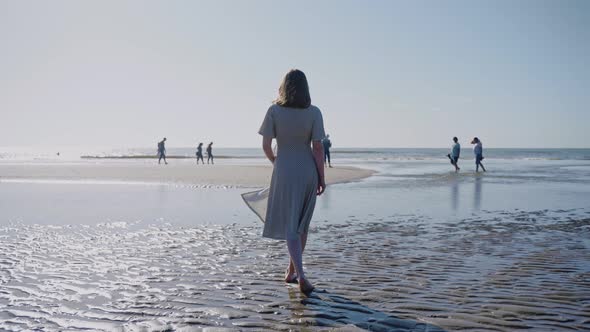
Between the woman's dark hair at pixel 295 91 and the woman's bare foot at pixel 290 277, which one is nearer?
the woman's dark hair at pixel 295 91

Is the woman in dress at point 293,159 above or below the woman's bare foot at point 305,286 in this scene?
above

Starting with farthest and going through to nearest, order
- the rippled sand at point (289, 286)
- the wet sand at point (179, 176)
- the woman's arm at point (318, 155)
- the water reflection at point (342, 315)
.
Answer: the wet sand at point (179, 176)
the woman's arm at point (318, 155)
the rippled sand at point (289, 286)
the water reflection at point (342, 315)

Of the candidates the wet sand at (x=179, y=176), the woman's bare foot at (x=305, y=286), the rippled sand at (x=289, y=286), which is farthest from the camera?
the wet sand at (x=179, y=176)

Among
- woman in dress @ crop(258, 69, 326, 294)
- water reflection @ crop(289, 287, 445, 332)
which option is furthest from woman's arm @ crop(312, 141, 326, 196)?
water reflection @ crop(289, 287, 445, 332)

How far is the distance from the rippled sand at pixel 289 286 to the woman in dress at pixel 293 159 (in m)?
0.58

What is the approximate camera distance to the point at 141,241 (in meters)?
7.39

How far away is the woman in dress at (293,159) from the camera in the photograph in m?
5.00

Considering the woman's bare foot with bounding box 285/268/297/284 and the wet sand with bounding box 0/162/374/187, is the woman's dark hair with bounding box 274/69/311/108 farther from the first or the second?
the wet sand with bounding box 0/162/374/187

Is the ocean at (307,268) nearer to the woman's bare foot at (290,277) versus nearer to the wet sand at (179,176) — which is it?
the woman's bare foot at (290,277)

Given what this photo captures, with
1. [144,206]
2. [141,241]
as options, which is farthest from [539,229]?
[144,206]

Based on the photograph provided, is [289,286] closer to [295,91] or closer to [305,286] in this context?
[305,286]

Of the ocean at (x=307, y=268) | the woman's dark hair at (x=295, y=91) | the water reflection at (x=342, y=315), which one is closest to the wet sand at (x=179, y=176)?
the ocean at (x=307, y=268)

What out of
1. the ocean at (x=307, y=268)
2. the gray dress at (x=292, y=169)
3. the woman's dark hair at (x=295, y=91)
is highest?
the woman's dark hair at (x=295, y=91)

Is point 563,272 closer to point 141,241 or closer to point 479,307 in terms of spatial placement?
point 479,307
